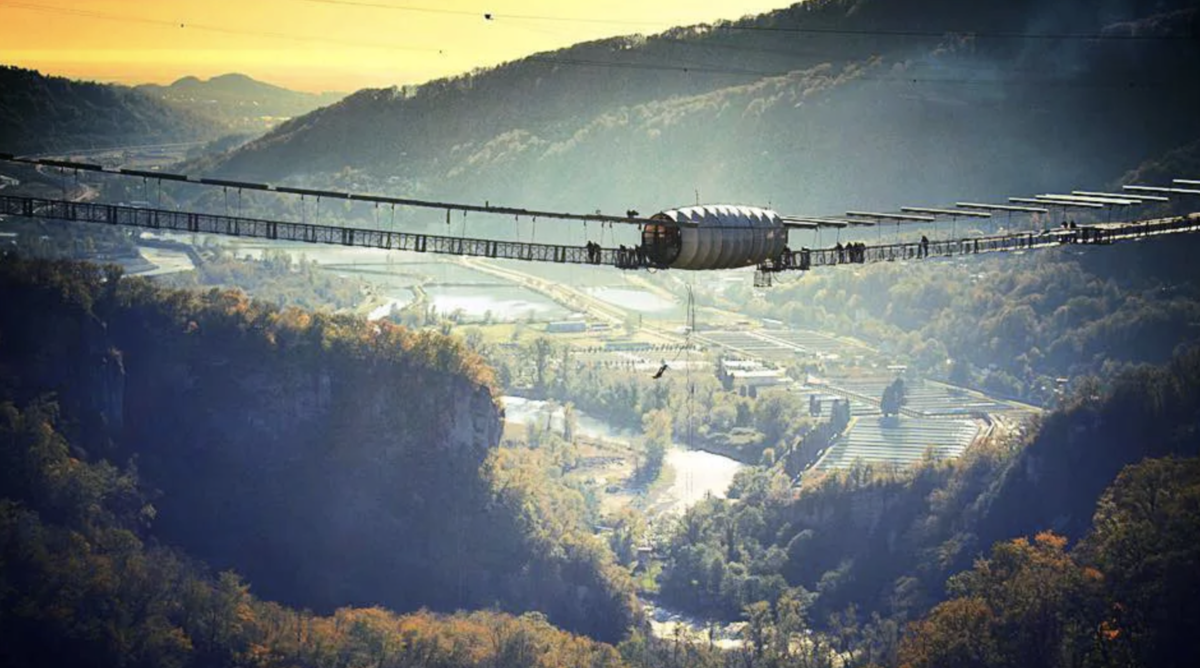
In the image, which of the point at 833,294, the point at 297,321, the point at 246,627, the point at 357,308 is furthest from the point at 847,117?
the point at 246,627

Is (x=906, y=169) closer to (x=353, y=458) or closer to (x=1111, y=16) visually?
(x=1111, y=16)

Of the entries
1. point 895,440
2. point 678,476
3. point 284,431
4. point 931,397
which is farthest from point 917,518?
point 931,397

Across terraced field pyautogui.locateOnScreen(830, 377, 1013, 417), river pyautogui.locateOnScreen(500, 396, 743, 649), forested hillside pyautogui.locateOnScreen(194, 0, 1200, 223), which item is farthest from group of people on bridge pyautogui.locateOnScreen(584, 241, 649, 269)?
forested hillside pyautogui.locateOnScreen(194, 0, 1200, 223)

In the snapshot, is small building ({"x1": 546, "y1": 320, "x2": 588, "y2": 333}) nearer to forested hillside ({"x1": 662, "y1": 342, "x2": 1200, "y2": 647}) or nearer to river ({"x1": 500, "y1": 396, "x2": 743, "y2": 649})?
river ({"x1": 500, "y1": 396, "x2": 743, "y2": 649})

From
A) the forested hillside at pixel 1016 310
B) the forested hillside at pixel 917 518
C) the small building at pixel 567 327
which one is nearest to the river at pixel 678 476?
the forested hillside at pixel 917 518

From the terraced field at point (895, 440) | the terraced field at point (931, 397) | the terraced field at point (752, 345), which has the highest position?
the terraced field at point (752, 345)

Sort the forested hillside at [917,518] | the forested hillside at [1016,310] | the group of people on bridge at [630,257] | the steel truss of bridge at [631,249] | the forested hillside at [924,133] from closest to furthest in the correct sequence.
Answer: the group of people on bridge at [630,257]
the steel truss of bridge at [631,249]
the forested hillside at [917,518]
the forested hillside at [1016,310]
the forested hillside at [924,133]

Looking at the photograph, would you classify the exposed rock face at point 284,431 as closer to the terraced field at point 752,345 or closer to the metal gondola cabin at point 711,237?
the terraced field at point 752,345

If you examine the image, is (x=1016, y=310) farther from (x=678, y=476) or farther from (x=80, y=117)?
(x=80, y=117)
